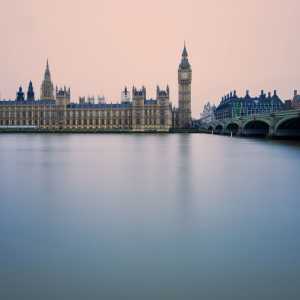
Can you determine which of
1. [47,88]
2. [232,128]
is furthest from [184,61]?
[232,128]

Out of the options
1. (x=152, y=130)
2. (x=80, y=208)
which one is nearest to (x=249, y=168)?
(x=80, y=208)

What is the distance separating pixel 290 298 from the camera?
15.4ft

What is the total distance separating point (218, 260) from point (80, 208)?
465 cm

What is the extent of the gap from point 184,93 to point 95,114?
2953 centimetres

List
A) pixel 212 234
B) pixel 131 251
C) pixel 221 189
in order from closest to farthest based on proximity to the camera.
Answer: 1. pixel 131 251
2. pixel 212 234
3. pixel 221 189

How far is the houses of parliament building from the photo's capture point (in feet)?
351

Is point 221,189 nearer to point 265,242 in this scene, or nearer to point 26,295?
point 265,242

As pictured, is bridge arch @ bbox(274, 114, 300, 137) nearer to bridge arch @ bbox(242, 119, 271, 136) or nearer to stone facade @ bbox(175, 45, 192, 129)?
bridge arch @ bbox(242, 119, 271, 136)

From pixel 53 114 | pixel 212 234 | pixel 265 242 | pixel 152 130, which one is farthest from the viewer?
pixel 53 114

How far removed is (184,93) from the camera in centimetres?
12062

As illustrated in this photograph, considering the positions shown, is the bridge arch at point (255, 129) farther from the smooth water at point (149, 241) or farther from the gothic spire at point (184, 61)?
the gothic spire at point (184, 61)

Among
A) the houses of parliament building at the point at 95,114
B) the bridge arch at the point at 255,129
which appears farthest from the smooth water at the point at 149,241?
the houses of parliament building at the point at 95,114

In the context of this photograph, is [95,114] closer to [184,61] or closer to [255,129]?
[184,61]

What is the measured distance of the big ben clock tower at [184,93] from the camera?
118387 mm
